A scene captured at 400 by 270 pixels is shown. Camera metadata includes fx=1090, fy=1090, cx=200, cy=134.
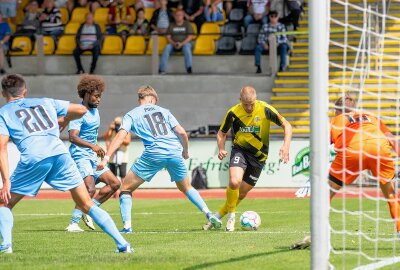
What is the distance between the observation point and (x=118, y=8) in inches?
1372

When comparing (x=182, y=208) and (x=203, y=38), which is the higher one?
(x=203, y=38)

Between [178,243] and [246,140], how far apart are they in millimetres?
3214

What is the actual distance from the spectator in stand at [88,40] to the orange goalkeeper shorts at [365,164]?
66.9 ft

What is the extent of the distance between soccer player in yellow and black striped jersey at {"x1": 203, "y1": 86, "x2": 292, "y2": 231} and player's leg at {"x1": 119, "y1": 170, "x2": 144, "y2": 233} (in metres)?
1.26

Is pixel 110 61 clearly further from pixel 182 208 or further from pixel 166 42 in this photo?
pixel 182 208

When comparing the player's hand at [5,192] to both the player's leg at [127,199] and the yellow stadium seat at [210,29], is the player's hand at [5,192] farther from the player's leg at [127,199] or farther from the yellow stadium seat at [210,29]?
the yellow stadium seat at [210,29]

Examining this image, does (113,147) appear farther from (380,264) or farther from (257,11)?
(257,11)

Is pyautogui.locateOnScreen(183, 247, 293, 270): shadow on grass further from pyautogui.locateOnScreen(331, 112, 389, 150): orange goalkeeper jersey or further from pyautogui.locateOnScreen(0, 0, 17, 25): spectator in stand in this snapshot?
pyautogui.locateOnScreen(0, 0, 17, 25): spectator in stand

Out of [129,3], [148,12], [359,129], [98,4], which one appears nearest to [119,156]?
[148,12]

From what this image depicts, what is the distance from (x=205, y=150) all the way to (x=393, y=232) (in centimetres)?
1390

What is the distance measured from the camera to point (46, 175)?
40.3 feet

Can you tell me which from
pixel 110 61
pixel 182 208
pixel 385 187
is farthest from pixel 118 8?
pixel 385 187

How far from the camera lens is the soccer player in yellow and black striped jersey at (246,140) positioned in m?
16.2

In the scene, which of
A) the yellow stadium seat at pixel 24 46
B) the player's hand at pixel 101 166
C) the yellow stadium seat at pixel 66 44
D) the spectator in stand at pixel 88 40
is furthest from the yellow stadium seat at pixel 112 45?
the player's hand at pixel 101 166
